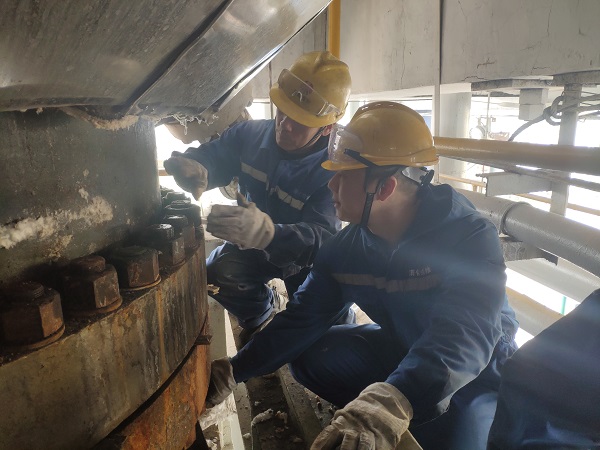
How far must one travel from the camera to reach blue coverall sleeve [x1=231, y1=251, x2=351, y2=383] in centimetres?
171

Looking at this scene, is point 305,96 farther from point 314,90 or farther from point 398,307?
point 398,307

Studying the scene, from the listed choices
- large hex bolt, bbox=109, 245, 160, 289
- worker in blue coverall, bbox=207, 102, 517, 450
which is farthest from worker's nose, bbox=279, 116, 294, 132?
large hex bolt, bbox=109, 245, 160, 289

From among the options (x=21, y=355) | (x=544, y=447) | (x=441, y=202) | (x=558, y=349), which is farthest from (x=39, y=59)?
(x=441, y=202)

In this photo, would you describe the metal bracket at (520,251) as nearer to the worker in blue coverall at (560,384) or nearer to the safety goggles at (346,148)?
the safety goggles at (346,148)

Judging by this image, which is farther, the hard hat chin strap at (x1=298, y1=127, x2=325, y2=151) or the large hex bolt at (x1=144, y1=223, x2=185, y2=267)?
the hard hat chin strap at (x1=298, y1=127, x2=325, y2=151)

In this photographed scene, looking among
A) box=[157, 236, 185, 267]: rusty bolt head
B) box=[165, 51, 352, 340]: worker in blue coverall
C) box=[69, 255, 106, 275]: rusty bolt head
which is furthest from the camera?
box=[165, 51, 352, 340]: worker in blue coverall

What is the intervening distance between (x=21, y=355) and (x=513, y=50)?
90.9 inches

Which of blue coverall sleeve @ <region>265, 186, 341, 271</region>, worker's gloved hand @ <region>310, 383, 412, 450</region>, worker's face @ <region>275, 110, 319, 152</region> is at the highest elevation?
worker's face @ <region>275, 110, 319, 152</region>

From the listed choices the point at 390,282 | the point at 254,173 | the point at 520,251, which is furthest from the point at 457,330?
the point at 254,173

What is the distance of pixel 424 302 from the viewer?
1.64m

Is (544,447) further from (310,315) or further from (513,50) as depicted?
(513,50)

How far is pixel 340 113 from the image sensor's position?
2.25 meters

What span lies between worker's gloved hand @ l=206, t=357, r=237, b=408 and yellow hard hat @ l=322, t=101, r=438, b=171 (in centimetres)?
85

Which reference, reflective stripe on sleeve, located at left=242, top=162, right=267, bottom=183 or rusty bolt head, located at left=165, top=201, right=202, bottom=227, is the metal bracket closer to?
reflective stripe on sleeve, located at left=242, top=162, right=267, bottom=183
